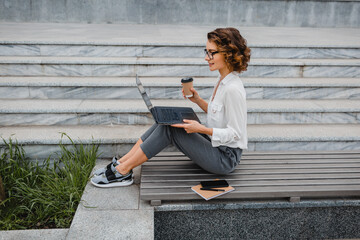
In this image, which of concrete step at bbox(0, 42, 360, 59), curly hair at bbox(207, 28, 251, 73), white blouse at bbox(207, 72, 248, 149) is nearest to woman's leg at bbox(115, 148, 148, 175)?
white blouse at bbox(207, 72, 248, 149)

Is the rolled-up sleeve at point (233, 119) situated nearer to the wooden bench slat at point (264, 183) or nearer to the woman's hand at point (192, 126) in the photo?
the woman's hand at point (192, 126)

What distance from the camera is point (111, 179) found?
2.81 m

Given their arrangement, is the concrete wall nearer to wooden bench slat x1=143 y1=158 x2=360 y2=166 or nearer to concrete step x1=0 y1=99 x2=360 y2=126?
concrete step x1=0 y1=99 x2=360 y2=126

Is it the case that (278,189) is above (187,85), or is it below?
below

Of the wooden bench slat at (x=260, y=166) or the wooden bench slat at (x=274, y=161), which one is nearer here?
the wooden bench slat at (x=260, y=166)

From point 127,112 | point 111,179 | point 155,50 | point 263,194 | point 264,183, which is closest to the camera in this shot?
point 263,194

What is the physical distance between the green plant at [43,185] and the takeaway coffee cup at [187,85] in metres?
1.06

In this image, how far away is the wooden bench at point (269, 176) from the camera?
8.46 feet

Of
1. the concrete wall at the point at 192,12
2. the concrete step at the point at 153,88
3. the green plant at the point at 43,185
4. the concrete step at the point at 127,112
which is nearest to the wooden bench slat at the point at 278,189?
the green plant at the point at 43,185

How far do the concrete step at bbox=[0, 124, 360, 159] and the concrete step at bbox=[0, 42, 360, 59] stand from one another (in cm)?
146

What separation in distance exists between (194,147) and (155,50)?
98.1 inches

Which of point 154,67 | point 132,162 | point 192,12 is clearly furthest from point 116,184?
point 192,12

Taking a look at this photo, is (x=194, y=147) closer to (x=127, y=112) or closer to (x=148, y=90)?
(x=127, y=112)

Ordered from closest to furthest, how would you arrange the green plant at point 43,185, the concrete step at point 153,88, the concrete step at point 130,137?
1. the green plant at point 43,185
2. the concrete step at point 130,137
3. the concrete step at point 153,88
